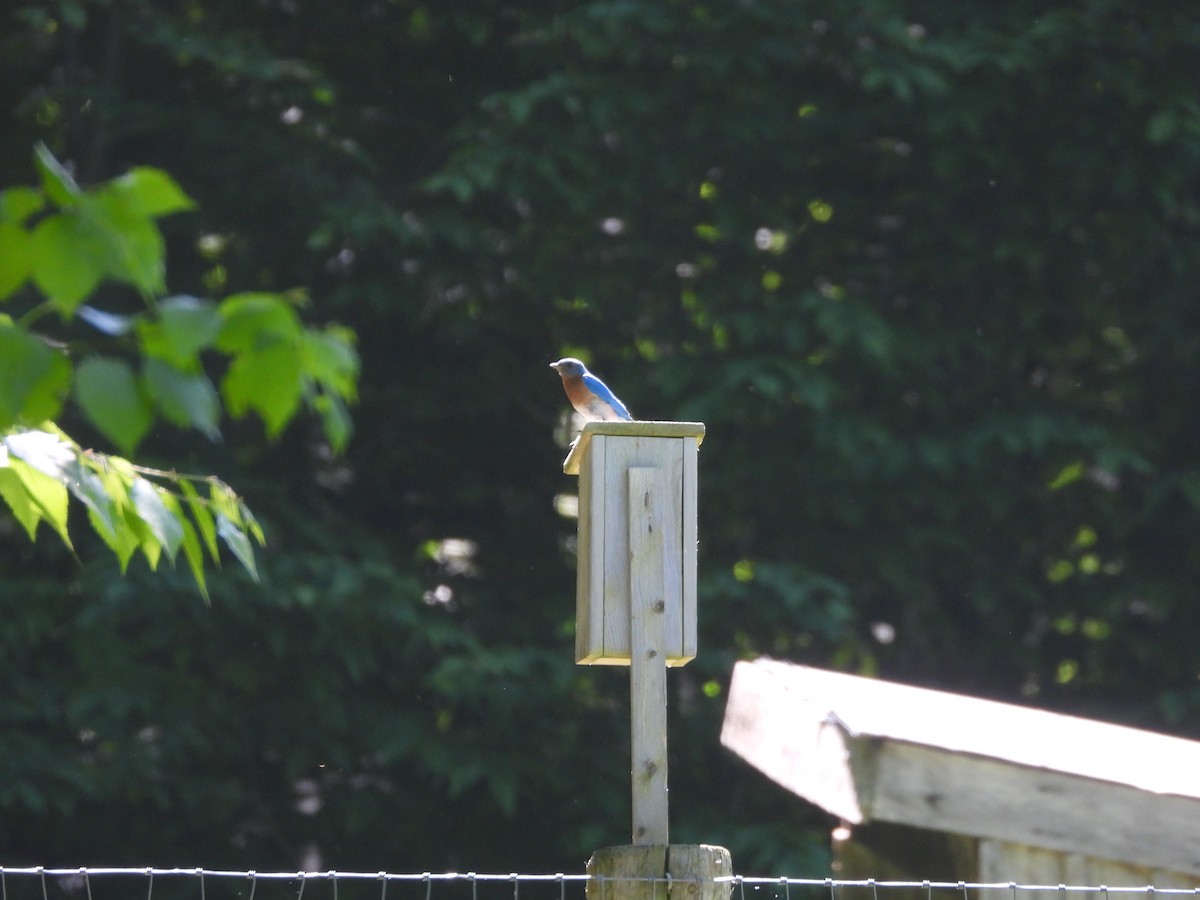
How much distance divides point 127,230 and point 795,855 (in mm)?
5679

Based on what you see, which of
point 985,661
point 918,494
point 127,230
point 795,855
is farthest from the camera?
point 985,661

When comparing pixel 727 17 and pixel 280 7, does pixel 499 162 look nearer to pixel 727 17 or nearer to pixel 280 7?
pixel 727 17

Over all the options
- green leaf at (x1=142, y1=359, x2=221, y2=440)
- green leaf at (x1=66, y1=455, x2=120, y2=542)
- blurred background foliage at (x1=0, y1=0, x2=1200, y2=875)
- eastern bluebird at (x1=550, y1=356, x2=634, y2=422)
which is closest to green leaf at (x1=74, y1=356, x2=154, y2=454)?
green leaf at (x1=142, y1=359, x2=221, y2=440)

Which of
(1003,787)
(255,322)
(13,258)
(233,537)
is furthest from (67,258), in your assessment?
(1003,787)

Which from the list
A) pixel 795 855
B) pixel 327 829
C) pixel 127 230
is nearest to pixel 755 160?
pixel 795 855

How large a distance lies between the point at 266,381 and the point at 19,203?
0.77 ft

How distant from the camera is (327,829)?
283 inches

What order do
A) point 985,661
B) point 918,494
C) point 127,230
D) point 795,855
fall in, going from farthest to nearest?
point 985,661 → point 918,494 → point 795,855 → point 127,230

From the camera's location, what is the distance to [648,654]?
260cm

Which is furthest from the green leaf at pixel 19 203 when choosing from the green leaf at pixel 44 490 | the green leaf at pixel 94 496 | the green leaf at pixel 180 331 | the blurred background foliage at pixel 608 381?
the blurred background foliage at pixel 608 381

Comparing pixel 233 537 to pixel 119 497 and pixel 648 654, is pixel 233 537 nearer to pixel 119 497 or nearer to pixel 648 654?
pixel 119 497

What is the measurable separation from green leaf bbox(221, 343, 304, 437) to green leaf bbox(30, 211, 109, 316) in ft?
0.43

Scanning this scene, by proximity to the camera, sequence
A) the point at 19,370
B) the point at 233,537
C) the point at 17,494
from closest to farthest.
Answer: the point at 19,370, the point at 17,494, the point at 233,537

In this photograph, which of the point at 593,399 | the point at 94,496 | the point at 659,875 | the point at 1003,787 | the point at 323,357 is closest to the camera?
the point at 323,357
